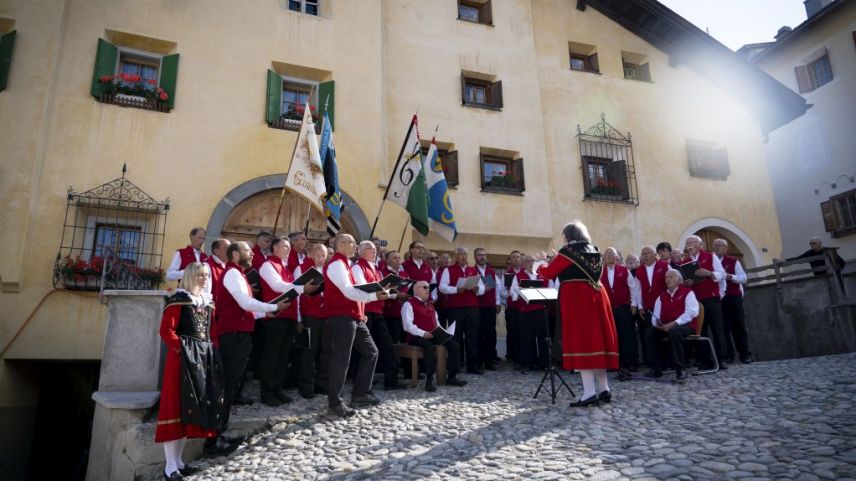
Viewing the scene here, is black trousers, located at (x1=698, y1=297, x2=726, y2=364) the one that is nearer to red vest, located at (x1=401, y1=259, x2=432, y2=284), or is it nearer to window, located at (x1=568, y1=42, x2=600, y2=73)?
red vest, located at (x1=401, y1=259, x2=432, y2=284)

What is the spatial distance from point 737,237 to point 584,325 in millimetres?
11768

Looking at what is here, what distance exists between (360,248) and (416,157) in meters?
4.28

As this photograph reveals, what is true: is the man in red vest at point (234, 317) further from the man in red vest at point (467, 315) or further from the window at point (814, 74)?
the window at point (814, 74)

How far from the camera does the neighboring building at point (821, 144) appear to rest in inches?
636

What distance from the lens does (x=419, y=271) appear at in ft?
30.8

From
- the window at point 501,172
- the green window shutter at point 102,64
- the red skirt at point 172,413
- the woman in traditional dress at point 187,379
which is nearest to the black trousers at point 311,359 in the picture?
the woman in traditional dress at point 187,379

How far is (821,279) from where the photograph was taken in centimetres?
1031

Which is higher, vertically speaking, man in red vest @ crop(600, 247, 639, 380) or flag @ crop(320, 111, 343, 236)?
flag @ crop(320, 111, 343, 236)

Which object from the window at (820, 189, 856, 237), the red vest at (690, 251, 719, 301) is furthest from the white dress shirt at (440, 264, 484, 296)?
the window at (820, 189, 856, 237)

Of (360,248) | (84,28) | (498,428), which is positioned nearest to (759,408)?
(498,428)

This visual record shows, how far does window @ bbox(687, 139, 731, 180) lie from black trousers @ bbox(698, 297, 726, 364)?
25.8 ft

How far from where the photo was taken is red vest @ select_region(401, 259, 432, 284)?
9297mm

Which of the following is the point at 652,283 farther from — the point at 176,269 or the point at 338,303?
the point at 176,269

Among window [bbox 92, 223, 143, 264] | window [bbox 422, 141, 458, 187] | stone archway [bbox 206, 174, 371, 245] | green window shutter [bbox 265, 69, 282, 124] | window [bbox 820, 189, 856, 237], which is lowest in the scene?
window [bbox 92, 223, 143, 264]
